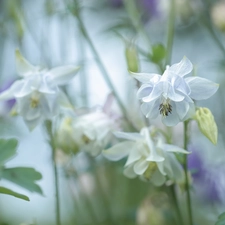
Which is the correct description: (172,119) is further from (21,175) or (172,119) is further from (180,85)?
(21,175)

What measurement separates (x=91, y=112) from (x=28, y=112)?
11cm

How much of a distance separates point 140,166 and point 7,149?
15 cm

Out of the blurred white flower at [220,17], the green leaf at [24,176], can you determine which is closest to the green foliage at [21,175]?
the green leaf at [24,176]

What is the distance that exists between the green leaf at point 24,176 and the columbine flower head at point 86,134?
0.28ft

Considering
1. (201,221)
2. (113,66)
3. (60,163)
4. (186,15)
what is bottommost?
(201,221)

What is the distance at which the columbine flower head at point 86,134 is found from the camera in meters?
0.75

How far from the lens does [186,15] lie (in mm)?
1120

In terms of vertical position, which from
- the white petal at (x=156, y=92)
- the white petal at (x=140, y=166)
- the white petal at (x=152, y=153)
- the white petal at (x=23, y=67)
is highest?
the white petal at (x=23, y=67)

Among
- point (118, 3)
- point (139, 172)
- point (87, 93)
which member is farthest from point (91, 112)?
point (118, 3)

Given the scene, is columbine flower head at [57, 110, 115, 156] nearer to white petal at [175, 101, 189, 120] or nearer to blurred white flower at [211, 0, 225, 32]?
white petal at [175, 101, 189, 120]

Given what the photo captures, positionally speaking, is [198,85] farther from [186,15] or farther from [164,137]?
[186,15]

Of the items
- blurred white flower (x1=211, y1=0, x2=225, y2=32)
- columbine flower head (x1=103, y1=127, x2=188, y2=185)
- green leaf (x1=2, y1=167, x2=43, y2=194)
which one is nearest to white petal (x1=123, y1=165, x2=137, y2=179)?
columbine flower head (x1=103, y1=127, x2=188, y2=185)

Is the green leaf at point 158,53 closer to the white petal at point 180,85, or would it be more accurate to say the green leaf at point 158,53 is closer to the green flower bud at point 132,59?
the green flower bud at point 132,59

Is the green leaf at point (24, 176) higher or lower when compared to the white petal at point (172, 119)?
lower
